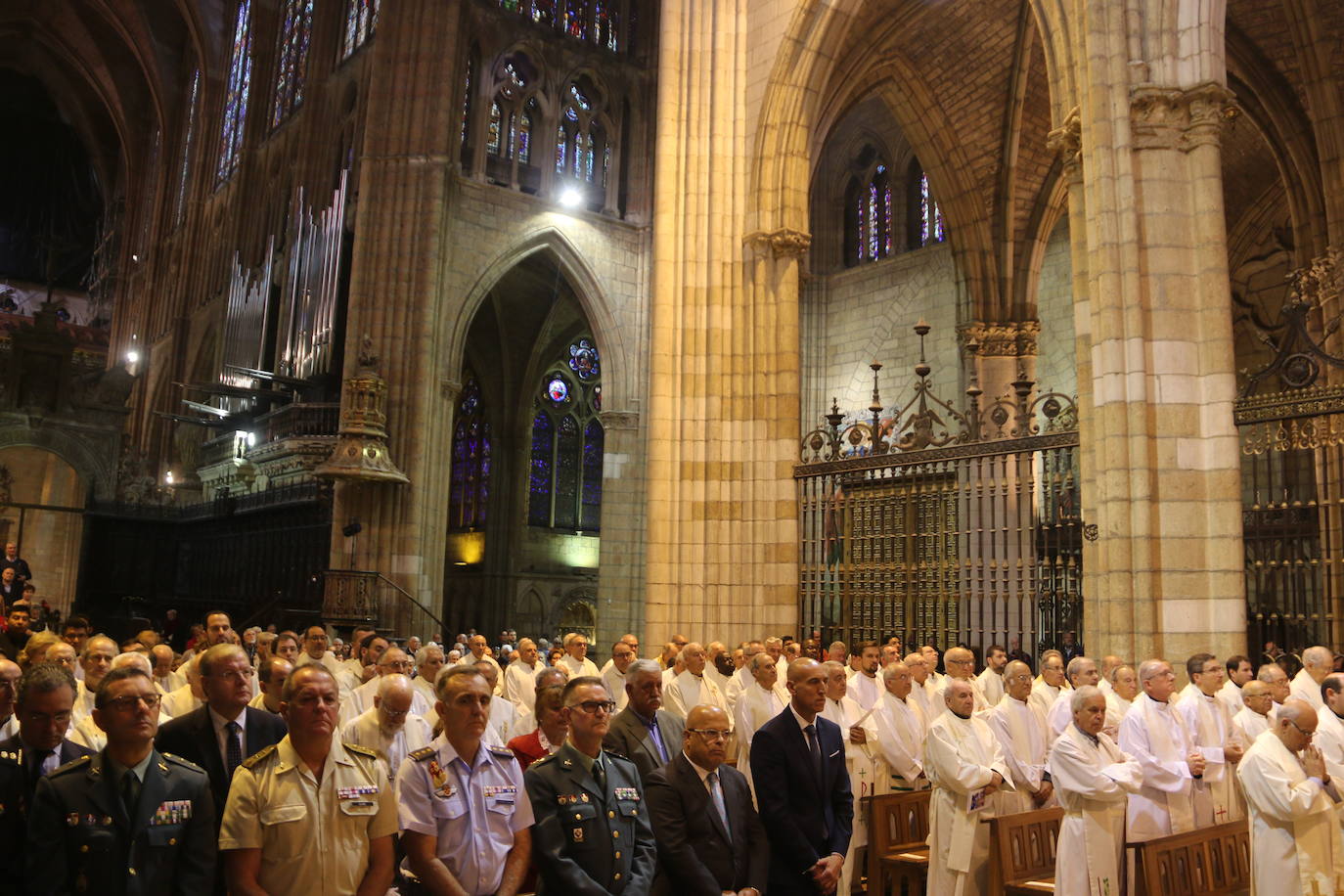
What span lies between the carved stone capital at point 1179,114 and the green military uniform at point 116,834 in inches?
356

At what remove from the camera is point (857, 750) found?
823 centimetres

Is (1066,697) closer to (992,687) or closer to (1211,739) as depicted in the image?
(1211,739)

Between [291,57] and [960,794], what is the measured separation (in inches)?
1050

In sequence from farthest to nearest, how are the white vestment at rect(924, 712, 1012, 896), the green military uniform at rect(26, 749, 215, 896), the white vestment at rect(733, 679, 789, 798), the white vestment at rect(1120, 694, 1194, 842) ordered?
the white vestment at rect(733, 679, 789, 798)
the white vestment at rect(1120, 694, 1194, 842)
the white vestment at rect(924, 712, 1012, 896)
the green military uniform at rect(26, 749, 215, 896)

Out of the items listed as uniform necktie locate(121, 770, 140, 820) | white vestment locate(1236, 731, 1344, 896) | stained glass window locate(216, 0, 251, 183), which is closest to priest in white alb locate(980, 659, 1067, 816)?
white vestment locate(1236, 731, 1344, 896)

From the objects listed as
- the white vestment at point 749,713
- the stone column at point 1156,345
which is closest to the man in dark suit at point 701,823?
the white vestment at point 749,713

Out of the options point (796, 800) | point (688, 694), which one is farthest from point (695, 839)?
point (688, 694)

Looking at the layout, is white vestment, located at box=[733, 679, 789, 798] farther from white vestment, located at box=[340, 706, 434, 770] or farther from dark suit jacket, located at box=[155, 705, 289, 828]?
dark suit jacket, located at box=[155, 705, 289, 828]

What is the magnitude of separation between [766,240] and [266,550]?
571 inches

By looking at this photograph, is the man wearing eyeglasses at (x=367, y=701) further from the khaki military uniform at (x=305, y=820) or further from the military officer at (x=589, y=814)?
the khaki military uniform at (x=305, y=820)

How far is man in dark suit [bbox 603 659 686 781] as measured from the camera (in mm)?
4773

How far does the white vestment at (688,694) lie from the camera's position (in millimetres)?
8891

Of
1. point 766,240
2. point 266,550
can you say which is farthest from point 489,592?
point 766,240

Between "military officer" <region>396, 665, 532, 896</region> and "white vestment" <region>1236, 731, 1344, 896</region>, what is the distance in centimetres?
373
